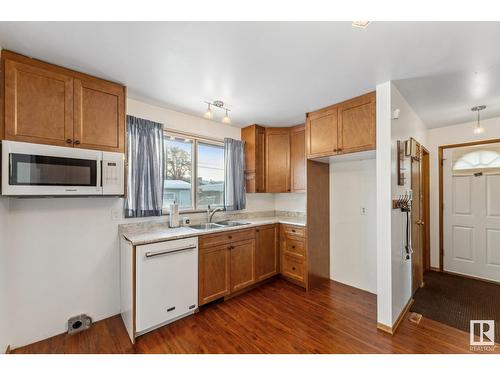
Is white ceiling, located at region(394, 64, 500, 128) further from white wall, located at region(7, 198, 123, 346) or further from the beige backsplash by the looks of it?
white wall, located at region(7, 198, 123, 346)

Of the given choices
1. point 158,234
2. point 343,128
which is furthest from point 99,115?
point 343,128

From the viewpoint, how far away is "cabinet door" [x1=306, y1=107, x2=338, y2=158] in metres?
2.66

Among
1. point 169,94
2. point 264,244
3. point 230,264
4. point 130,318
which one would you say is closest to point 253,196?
point 264,244

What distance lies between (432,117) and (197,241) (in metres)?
3.67

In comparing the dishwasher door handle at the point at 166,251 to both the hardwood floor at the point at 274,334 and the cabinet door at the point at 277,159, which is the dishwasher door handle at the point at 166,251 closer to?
the hardwood floor at the point at 274,334

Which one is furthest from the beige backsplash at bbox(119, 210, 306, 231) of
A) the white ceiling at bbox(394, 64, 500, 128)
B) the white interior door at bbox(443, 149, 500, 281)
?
the white interior door at bbox(443, 149, 500, 281)

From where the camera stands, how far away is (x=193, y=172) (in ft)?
10.4

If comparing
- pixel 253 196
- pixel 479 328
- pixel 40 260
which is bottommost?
pixel 479 328

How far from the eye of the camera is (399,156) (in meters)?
2.33

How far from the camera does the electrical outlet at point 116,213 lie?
2379mm

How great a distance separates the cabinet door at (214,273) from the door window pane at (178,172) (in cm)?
83

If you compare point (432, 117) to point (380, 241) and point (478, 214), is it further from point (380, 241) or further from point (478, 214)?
point (380, 241)

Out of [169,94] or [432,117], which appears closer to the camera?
[169,94]

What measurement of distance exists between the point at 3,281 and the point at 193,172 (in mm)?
2054
